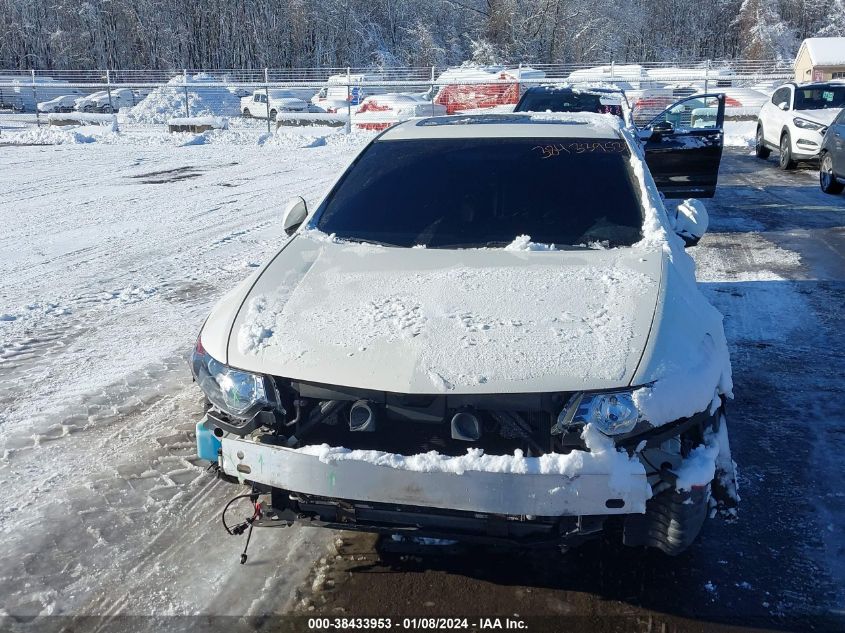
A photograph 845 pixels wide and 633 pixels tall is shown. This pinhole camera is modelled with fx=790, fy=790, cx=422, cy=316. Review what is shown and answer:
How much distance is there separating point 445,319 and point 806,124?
13736 mm

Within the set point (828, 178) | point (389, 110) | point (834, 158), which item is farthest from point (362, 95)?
point (834, 158)

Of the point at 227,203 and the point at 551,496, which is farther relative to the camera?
the point at 227,203

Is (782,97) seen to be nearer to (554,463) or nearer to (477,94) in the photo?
(477,94)

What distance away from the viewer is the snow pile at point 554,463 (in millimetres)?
2510

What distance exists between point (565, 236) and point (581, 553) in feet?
5.04

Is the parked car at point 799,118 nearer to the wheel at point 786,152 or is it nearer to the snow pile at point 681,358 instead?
the wheel at point 786,152

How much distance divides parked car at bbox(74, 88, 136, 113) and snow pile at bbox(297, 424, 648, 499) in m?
34.9

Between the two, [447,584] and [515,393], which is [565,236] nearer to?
[515,393]

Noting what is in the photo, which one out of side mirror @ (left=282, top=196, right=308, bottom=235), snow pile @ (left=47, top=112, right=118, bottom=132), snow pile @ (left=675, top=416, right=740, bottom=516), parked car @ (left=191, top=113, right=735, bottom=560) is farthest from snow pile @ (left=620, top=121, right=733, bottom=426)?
snow pile @ (left=47, top=112, right=118, bottom=132)

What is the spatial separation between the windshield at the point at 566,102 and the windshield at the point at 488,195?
287 inches

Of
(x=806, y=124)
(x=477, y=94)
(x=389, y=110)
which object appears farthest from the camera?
(x=477, y=94)

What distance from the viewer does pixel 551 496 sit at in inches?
99.0

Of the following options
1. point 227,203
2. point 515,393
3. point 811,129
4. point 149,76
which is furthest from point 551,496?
point 149,76

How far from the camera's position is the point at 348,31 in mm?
61750
